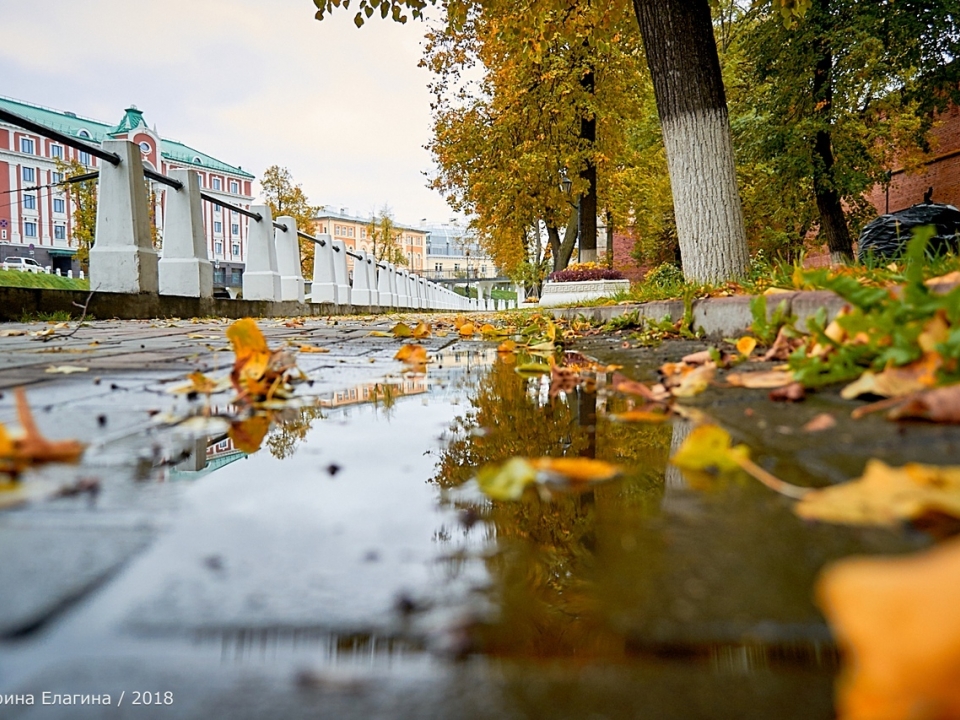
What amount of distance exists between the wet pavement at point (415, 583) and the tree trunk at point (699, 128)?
4900 mm

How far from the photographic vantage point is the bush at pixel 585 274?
15227 mm

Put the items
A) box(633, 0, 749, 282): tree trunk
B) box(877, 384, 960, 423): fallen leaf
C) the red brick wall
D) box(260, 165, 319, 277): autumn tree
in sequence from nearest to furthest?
box(877, 384, 960, 423): fallen leaf → box(633, 0, 749, 282): tree trunk → the red brick wall → box(260, 165, 319, 277): autumn tree

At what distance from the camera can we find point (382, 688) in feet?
1.79

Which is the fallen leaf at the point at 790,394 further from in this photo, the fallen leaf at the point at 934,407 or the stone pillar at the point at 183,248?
the stone pillar at the point at 183,248

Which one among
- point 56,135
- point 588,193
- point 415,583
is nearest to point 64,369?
point 415,583

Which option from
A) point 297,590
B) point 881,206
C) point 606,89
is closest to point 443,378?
point 297,590

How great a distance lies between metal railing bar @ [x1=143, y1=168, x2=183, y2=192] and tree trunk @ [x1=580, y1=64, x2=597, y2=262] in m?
9.63

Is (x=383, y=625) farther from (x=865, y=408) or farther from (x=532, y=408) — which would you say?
(x=532, y=408)

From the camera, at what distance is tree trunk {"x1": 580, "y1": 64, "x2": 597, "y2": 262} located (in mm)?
16109

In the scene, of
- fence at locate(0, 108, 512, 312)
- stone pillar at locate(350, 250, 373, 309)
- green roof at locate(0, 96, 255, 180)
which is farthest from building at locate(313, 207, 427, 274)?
fence at locate(0, 108, 512, 312)

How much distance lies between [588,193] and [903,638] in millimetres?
16842

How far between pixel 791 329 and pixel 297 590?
249cm

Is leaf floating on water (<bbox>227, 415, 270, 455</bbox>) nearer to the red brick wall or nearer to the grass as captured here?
the grass

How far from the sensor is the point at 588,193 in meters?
16.5
